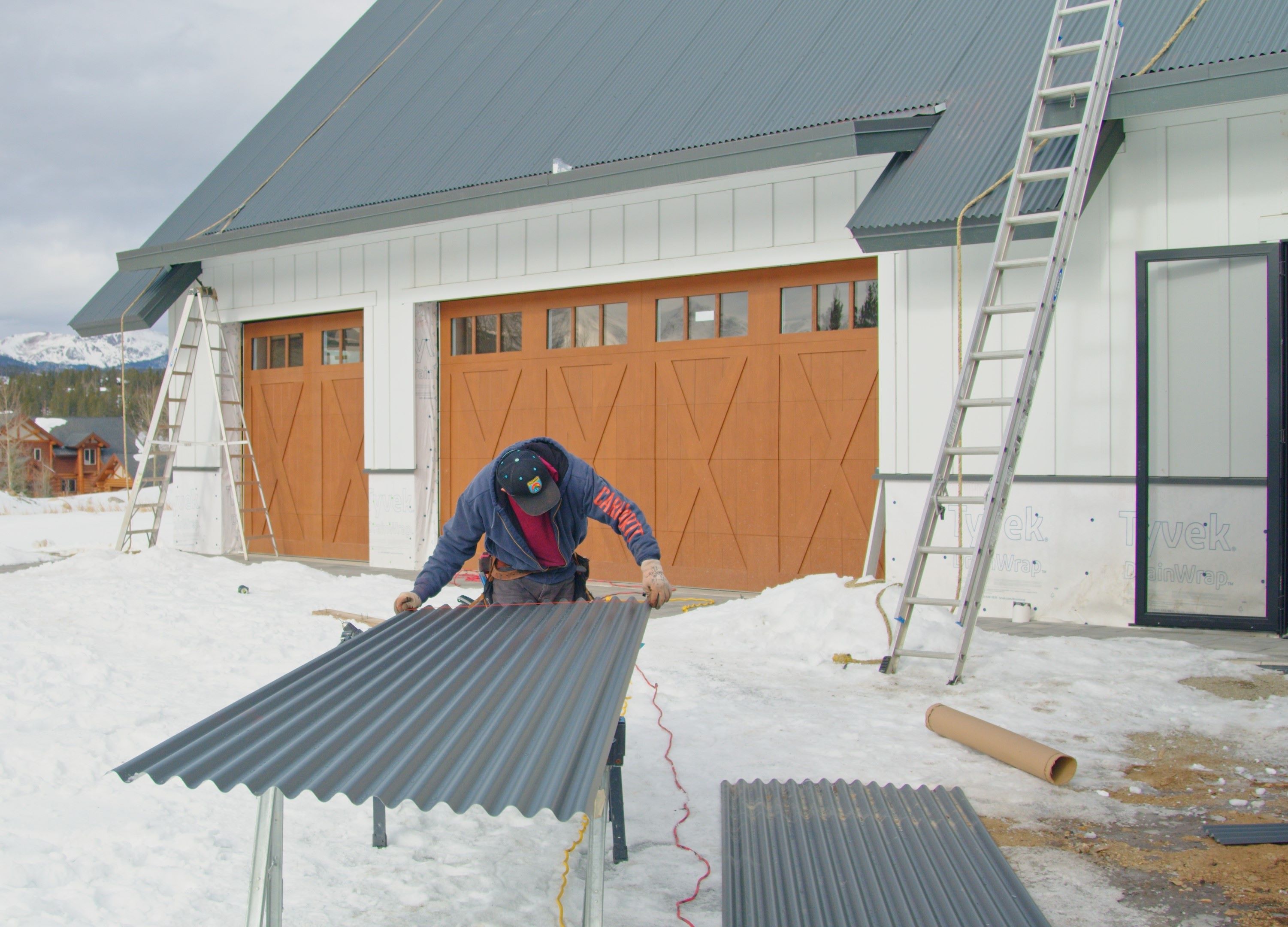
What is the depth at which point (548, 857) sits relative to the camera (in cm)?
351

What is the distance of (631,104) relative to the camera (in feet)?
32.8

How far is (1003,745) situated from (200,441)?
1114 cm

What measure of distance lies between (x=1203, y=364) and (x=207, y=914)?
6912 millimetres

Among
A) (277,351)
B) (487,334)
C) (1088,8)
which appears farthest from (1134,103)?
(277,351)

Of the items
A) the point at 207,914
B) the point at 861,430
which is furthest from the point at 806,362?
the point at 207,914

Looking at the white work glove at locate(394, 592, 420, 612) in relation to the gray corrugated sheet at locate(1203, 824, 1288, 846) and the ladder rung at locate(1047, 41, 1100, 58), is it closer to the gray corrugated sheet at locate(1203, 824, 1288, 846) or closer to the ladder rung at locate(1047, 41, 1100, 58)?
the gray corrugated sheet at locate(1203, 824, 1288, 846)

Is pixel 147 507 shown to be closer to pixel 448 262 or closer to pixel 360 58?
pixel 448 262

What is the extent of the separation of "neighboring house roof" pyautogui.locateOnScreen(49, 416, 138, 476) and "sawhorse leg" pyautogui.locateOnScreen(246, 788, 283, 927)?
3092 inches

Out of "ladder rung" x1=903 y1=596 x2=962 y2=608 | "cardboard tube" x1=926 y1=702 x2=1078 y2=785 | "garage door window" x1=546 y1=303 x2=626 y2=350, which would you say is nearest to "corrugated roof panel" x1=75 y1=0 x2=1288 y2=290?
"garage door window" x1=546 y1=303 x2=626 y2=350

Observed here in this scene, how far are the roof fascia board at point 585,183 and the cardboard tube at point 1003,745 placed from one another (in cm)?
461

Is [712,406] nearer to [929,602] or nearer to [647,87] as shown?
[647,87]

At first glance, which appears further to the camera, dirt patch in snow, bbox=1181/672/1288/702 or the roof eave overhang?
the roof eave overhang

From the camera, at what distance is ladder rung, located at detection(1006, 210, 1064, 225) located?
6.05 m

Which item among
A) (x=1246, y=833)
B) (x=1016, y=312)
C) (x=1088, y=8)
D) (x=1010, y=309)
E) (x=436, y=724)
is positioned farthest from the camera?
(x=1088, y=8)
